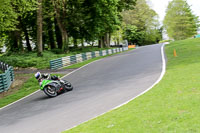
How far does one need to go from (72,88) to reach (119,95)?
4005 mm

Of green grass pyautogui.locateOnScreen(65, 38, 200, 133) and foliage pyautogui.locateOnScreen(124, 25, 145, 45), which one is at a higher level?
foliage pyautogui.locateOnScreen(124, 25, 145, 45)

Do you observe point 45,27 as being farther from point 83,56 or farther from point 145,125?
point 145,125

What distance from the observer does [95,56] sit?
31734 millimetres

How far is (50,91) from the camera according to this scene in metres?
12.0

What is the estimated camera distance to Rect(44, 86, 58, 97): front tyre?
11867 millimetres

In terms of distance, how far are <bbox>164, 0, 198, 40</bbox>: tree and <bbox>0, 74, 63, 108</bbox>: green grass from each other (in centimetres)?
7234

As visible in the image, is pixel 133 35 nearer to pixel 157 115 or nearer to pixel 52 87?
pixel 52 87

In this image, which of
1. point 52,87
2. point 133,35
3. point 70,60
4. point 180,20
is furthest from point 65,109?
point 180,20

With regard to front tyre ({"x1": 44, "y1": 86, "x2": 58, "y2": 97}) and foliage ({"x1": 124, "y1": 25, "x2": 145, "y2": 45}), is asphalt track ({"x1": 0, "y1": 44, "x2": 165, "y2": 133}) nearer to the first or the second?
front tyre ({"x1": 44, "y1": 86, "x2": 58, "y2": 97})

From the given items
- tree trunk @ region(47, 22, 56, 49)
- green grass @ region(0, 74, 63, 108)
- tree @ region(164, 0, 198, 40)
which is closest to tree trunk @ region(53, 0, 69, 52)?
tree trunk @ region(47, 22, 56, 49)

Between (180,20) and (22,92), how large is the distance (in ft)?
247

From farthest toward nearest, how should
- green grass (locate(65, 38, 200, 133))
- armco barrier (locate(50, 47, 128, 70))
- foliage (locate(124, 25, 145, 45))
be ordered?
foliage (locate(124, 25, 145, 45)) → armco barrier (locate(50, 47, 128, 70)) → green grass (locate(65, 38, 200, 133))

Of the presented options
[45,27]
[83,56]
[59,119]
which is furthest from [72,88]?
[45,27]

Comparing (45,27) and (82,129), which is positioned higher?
(45,27)
